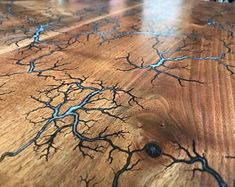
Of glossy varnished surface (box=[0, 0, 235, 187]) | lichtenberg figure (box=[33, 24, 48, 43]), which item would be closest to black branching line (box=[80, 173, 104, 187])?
glossy varnished surface (box=[0, 0, 235, 187])

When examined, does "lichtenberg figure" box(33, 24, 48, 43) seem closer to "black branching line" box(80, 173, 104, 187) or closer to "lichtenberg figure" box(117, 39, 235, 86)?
"lichtenberg figure" box(117, 39, 235, 86)

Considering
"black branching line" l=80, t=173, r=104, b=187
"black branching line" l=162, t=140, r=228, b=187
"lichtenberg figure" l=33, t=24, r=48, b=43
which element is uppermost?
"lichtenberg figure" l=33, t=24, r=48, b=43

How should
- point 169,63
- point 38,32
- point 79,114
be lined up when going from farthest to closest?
point 38,32 < point 169,63 < point 79,114

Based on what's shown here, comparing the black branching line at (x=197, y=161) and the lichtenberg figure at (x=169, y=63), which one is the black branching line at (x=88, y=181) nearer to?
the black branching line at (x=197, y=161)

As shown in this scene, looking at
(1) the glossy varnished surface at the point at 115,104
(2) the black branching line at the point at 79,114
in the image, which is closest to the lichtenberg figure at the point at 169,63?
(1) the glossy varnished surface at the point at 115,104

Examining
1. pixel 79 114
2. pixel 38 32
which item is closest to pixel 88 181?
pixel 79 114

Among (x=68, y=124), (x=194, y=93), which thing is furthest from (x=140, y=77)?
(x=68, y=124)

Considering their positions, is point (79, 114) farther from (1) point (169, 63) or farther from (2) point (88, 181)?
(1) point (169, 63)

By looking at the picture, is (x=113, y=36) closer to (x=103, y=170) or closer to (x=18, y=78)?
(x=18, y=78)
